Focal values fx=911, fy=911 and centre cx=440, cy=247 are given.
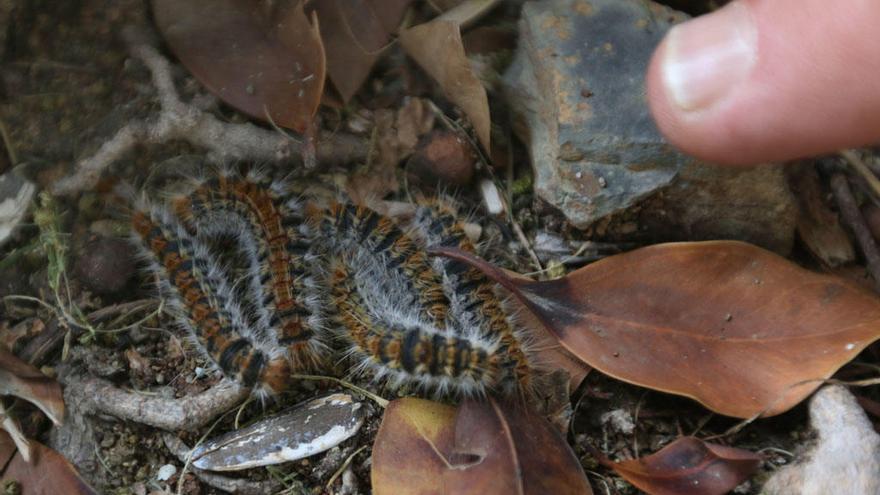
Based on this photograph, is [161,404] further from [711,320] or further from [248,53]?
[711,320]

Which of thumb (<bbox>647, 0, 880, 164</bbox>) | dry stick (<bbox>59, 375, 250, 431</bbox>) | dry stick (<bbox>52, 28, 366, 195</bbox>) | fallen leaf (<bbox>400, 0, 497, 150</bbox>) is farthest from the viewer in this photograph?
dry stick (<bbox>52, 28, 366, 195</bbox>)

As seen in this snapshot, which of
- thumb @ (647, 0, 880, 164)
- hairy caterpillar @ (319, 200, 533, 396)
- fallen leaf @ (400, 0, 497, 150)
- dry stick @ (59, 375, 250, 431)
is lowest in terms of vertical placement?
dry stick @ (59, 375, 250, 431)

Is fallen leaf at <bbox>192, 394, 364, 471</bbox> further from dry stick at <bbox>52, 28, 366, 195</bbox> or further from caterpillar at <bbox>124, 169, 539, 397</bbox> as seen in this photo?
dry stick at <bbox>52, 28, 366, 195</bbox>

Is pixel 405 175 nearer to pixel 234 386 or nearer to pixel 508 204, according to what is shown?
pixel 508 204

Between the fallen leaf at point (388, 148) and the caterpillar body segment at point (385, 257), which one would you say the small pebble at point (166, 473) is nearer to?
the caterpillar body segment at point (385, 257)

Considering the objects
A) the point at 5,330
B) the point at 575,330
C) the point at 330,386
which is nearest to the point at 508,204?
the point at 575,330

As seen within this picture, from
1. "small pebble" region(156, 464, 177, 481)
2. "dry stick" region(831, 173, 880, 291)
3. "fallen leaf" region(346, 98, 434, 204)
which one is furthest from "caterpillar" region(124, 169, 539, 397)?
"dry stick" region(831, 173, 880, 291)

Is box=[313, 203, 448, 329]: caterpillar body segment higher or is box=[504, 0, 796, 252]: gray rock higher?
box=[504, 0, 796, 252]: gray rock

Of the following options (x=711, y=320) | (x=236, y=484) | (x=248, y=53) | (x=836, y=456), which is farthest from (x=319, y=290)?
(x=836, y=456)
